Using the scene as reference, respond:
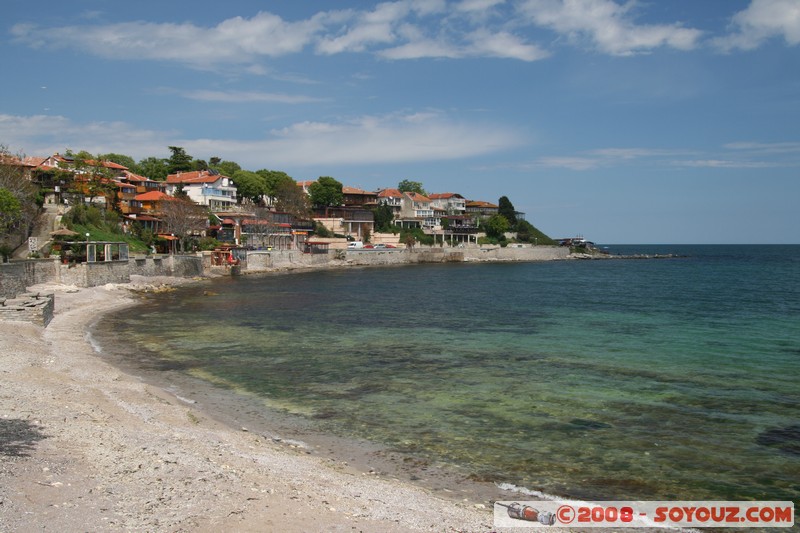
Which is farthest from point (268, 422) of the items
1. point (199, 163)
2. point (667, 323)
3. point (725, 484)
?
point (199, 163)

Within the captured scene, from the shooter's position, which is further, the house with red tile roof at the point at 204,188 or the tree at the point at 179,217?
the house with red tile roof at the point at 204,188

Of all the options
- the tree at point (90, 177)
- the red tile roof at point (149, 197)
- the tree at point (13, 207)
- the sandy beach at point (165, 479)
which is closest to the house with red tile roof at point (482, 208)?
the red tile roof at point (149, 197)

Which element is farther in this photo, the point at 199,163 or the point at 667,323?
the point at 199,163

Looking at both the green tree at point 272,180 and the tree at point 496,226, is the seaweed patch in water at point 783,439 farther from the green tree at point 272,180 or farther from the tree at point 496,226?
the tree at point 496,226

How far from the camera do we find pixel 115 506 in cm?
945

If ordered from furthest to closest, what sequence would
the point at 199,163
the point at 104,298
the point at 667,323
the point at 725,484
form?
the point at 199,163
the point at 104,298
the point at 667,323
the point at 725,484

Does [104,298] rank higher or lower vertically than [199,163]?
lower

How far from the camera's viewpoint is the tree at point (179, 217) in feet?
266

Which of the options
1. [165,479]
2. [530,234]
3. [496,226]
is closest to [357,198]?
[496,226]

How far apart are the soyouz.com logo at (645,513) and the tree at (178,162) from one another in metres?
124

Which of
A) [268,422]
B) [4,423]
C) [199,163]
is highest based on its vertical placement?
[199,163]

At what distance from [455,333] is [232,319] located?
15700 mm

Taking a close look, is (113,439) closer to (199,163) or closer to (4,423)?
(4,423)

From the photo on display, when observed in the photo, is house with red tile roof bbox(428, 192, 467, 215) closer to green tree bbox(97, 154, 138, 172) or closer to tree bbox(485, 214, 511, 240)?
tree bbox(485, 214, 511, 240)
